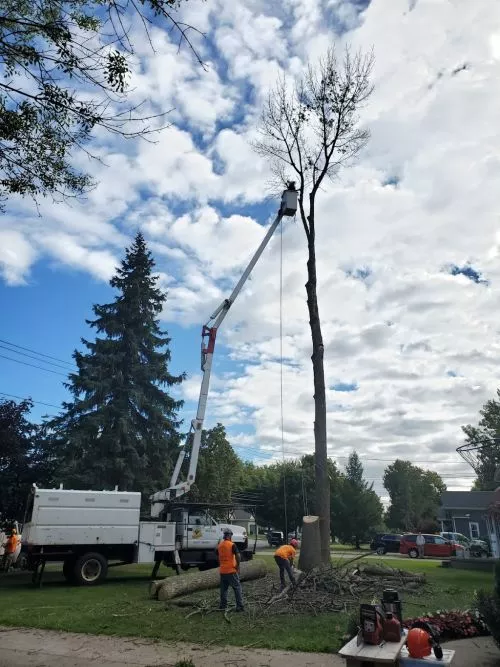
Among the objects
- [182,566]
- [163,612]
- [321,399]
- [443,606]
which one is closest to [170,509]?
[182,566]

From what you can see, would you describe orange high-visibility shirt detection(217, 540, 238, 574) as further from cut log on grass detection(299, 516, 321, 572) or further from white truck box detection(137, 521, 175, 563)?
white truck box detection(137, 521, 175, 563)

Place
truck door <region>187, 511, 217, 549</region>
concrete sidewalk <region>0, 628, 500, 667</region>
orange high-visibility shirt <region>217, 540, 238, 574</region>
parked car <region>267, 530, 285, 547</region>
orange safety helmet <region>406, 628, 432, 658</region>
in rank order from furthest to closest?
1. parked car <region>267, 530, 285, 547</region>
2. truck door <region>187, 511, 217, 549</region>
3. orange high-visibility shirt <region>217, 540, 238, 574</region>
4. concrete sidewalk <region>0, 628, 500, 667</region>
5. orange safety helmet <region>406, 628, 432, 658</region>

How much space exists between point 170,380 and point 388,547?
75.0 ft

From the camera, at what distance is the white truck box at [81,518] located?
15.6 meters

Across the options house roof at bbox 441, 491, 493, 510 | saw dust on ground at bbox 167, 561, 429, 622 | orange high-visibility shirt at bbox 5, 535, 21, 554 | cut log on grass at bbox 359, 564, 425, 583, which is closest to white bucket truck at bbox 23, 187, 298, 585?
orange high-visibility shirt at bbox 5, 535, 21, 554

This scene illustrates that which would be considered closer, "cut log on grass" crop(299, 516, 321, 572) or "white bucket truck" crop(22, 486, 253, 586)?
"cut log on grass" crop(299, 516, 321, 572)

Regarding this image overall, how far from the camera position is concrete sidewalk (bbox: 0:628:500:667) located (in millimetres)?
6766

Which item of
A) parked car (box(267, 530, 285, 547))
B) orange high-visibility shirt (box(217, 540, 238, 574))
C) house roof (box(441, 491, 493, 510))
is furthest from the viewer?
parked car (box(267, 530, 285, 547))

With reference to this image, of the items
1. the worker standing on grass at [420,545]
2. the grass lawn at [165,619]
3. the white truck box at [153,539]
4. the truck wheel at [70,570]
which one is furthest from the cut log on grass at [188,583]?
the worker standing on grass at [420,545]

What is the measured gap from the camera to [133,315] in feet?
97.3

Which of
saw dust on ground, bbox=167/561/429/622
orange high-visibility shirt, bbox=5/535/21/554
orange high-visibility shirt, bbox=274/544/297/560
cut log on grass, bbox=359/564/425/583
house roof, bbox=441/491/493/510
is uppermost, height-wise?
house roof, bbox=441/491/493/510

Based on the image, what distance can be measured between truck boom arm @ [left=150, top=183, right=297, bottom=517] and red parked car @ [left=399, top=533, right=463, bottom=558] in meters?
23.8

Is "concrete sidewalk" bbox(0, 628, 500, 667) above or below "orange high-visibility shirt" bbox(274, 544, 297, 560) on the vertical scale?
below

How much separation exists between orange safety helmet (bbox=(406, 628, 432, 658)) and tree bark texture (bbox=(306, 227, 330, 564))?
9919 millimetres
